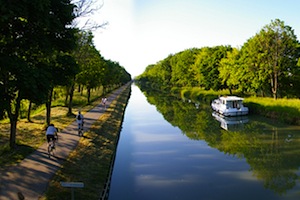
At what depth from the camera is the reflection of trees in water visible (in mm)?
16516

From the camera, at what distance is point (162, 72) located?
122625 mm

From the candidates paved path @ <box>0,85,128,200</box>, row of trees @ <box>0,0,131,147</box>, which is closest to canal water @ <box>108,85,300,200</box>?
paved path @ <box>0,85,128,200</box>

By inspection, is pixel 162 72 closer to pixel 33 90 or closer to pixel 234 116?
pixel 234 116

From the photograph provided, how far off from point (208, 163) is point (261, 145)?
283 inches

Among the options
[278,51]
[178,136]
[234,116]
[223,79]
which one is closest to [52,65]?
Result: [178,136]

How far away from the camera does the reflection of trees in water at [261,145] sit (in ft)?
54.2

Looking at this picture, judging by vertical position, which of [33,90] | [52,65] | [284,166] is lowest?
[284,166]

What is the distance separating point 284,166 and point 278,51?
28947mm

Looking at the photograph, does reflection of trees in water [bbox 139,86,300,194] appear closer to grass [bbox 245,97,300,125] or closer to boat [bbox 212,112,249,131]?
boat [bbox 212,112,249,131]

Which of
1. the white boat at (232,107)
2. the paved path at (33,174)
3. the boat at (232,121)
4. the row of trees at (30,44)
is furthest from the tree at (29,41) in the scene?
the white boat at (232,107)

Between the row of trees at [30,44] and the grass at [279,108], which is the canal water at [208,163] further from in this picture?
the row of trees at [30,44]

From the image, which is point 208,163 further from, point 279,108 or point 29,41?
point 279,108

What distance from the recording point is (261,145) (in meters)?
23.9

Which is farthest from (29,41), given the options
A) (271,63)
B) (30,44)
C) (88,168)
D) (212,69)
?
(212,69)
